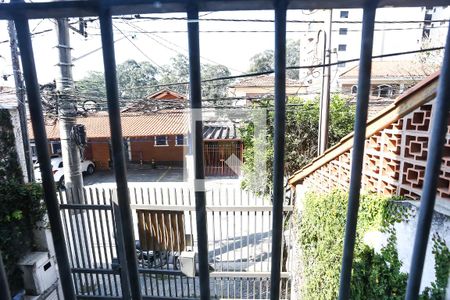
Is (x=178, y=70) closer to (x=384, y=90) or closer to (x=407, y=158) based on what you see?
(x=384, y=90)

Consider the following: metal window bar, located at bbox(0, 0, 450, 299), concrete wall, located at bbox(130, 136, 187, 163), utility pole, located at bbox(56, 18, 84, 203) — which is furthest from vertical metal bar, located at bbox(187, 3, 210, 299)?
concrete wall, located at bbox(130, 136, 187, 163)

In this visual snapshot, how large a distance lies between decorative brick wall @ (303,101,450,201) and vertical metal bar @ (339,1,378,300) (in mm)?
2166

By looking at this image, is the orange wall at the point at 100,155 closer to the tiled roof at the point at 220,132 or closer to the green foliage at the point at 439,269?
the tiled roof at the point at 220,132

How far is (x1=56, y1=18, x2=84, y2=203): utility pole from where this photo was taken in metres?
4.83

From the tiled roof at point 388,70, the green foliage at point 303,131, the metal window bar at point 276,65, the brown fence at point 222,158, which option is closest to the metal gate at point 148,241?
the green foliage at point 303,131

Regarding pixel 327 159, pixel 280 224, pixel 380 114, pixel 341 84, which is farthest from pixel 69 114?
pixel 341 84

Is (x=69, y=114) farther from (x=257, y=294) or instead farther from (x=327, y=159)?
(x=257, y=294)

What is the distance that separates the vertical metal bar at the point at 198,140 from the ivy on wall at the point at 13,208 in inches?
198

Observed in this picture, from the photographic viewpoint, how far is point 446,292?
7.17 feet

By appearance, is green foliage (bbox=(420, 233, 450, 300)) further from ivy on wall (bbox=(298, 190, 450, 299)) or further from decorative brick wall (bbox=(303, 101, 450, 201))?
decorative brick wall (bbox=(303, 101, 450, 201))

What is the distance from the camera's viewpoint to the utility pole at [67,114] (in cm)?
483

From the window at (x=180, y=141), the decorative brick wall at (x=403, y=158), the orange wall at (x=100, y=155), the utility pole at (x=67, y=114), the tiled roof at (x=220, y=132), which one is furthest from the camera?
the orange wall at (x=100, y=155)

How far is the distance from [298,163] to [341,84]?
499 inches

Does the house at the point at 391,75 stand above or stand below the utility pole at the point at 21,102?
above
